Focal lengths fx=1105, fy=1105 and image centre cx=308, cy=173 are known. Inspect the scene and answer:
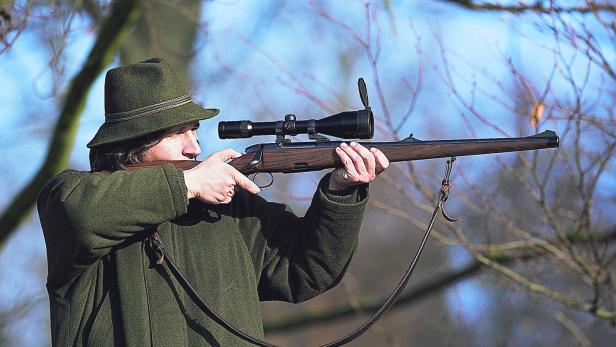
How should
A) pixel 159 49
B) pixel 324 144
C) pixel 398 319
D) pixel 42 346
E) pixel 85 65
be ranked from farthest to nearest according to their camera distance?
pixel 398 319, pixel 42 346, pixel 159 49, pixel 85 65, pixel 324 144

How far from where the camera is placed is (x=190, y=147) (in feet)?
15.7

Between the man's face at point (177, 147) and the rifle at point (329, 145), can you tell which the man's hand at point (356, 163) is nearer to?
the rifle at point (329, 145)

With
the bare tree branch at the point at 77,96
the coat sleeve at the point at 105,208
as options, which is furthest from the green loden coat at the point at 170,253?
the bare tree branch at the point at 77,96

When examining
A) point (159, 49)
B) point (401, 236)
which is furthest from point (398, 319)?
point (159, 49)

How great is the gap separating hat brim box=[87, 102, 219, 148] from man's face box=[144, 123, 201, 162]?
92 millimetres

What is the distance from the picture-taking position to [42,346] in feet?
41.4

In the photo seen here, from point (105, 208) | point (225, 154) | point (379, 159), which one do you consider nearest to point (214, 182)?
point (225, 154)

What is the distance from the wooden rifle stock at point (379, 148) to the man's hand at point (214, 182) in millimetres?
205

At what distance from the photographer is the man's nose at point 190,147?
15.7ft

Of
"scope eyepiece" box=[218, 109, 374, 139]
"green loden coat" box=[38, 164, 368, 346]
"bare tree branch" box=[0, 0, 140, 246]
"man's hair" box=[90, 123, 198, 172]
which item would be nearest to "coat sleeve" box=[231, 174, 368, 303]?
"green loden coat" box=[38, 164, 368, 346]

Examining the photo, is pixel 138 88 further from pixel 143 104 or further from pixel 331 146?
pixel 331 146

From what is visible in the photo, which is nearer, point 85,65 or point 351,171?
point 351,171

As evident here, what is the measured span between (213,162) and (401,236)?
23.9 m

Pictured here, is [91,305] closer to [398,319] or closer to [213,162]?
[213,162]
